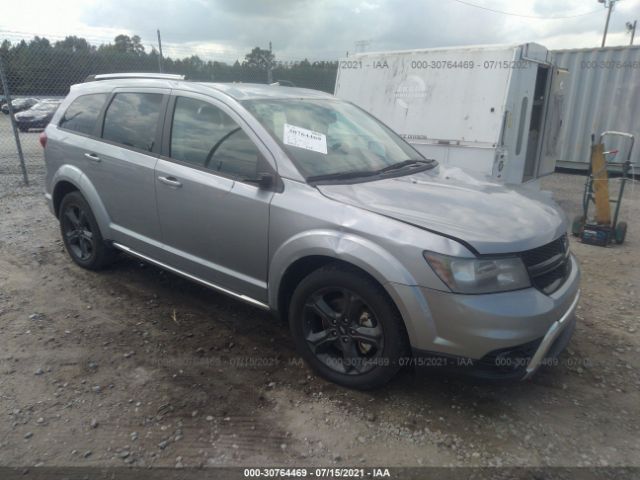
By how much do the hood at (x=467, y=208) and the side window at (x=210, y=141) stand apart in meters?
0.60

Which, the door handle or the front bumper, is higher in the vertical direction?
the door handle

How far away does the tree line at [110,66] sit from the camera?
31.5ft

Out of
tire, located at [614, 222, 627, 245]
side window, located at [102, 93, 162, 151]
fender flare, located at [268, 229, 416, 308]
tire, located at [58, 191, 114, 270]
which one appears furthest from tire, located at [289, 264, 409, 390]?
tire, located at [614, 222, 627, 245]

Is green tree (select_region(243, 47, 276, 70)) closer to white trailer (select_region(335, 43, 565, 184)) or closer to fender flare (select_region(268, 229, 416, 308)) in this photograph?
white trailer (select_region(335, 43, 565, 184))

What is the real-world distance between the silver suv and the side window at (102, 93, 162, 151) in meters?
0.02

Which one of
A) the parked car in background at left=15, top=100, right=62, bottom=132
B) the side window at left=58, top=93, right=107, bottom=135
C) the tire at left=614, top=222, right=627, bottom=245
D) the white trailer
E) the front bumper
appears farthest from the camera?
the parked car in background at left=15, top=100, right=62, bottom=132

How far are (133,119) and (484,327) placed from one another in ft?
10.1

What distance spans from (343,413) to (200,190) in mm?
1699

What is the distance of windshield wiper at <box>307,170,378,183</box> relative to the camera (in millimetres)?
2971

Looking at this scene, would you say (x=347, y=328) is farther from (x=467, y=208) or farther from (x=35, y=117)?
(x=35, y=117)

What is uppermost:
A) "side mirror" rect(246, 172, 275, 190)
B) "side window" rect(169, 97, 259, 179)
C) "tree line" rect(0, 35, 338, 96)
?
"tree line" rect(0, 35, 338, 96)

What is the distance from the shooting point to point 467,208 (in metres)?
2.77

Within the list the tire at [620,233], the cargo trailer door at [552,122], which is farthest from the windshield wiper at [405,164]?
the cargo trailer door at [552,122]

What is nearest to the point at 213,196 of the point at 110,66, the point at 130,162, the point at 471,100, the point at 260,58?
the point at 130,162
